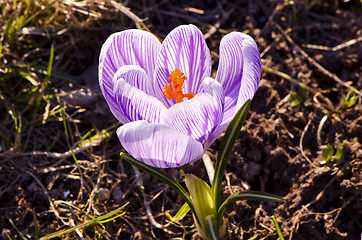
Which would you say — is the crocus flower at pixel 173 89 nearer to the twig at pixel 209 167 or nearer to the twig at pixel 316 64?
the twig at pixel 209 167

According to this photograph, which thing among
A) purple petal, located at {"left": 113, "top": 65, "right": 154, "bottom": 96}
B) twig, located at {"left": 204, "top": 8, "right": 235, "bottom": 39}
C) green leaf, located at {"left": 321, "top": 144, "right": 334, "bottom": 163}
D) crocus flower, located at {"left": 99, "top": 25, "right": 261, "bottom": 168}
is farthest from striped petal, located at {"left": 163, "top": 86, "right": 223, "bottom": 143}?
twig, located at {"left": 204, "top": 8, "right": 235, "bottom": 39}

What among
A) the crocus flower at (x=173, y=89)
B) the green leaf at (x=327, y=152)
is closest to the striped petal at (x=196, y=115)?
the crocus flower at (x=173, y=89)

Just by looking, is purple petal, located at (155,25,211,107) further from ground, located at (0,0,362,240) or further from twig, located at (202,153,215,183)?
ground, located at (0,0,362,240)

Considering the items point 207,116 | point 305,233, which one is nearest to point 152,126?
point 207,116

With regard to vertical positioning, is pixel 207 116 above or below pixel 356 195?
above

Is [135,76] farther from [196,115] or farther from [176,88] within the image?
[196,115]

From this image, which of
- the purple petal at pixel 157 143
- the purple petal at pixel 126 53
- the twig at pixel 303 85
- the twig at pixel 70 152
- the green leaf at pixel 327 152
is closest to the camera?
the purple petal at pixel 157 143

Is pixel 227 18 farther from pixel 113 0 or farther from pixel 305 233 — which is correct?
pixel 305 233
